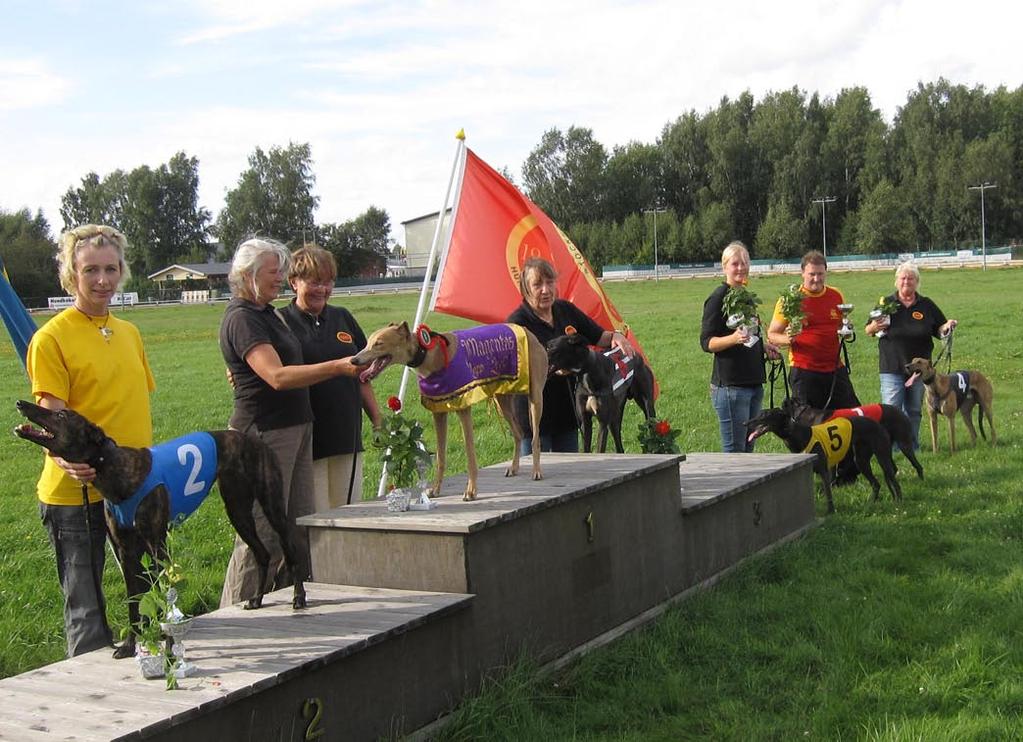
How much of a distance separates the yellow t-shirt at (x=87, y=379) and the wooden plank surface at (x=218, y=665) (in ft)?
2.52

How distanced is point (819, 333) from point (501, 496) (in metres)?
5.05

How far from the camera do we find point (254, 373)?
5.12m

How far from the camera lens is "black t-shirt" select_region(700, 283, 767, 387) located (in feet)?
28.0

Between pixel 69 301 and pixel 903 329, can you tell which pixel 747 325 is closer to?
pixel 903 329

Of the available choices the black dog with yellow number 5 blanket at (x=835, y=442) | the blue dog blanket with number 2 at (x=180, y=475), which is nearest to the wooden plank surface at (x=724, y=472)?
the black dog with yellow number 5 blanket at (x=835, y=442)

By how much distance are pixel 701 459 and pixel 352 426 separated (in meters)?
3.58

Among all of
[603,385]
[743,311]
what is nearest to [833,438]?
[743,311]

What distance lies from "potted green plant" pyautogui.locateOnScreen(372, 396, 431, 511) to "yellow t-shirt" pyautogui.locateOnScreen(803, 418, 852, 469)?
4.58 metres

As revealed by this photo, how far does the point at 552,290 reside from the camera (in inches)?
265

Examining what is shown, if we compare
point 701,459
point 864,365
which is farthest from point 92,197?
point 701,459

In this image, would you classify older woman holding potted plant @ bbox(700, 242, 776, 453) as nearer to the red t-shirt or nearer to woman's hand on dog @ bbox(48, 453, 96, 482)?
the red t-shirt

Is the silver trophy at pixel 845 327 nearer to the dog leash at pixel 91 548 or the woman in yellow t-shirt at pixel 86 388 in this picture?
the woman in yellow t-shirt at pixel 86 388

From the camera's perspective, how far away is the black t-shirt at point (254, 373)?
5023 millimetres

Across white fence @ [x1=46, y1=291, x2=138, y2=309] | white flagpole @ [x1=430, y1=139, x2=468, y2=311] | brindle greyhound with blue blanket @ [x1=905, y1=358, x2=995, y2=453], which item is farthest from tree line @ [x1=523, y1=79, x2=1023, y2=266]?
white flagpole @ [x1=430, y1=139, x2=468, y2=311]
